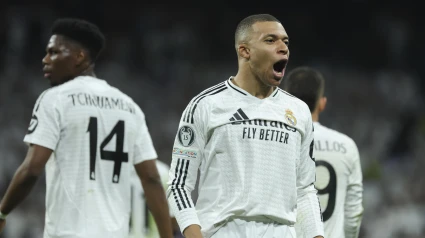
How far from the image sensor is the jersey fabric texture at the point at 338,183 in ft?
20.0

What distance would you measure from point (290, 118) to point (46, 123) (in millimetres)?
1717

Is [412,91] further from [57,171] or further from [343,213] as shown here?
[57,171]

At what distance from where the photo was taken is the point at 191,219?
422cm

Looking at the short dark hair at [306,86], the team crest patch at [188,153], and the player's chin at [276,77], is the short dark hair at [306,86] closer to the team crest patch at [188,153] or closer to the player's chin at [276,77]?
Answer: the player's chin at [276,77]

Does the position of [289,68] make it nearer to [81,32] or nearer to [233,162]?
[81,32]

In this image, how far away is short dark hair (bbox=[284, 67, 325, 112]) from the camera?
6250mm

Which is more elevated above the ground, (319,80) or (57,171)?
(319,80)

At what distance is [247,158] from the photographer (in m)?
4.33

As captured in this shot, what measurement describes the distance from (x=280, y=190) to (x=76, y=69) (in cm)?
202

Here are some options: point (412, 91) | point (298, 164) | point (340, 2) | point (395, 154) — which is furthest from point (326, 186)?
point (340, 2)

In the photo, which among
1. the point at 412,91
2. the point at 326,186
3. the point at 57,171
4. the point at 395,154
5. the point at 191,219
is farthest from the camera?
the point at 412,91

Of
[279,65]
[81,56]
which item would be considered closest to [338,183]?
[279,65]

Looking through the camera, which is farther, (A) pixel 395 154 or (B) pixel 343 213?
(A) pixel 395 154

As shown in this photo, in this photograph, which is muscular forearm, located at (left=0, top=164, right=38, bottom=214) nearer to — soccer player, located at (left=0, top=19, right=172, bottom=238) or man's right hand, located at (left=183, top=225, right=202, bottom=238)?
soccer player, located at (left=0, top=19, right=172, bottom=238)
